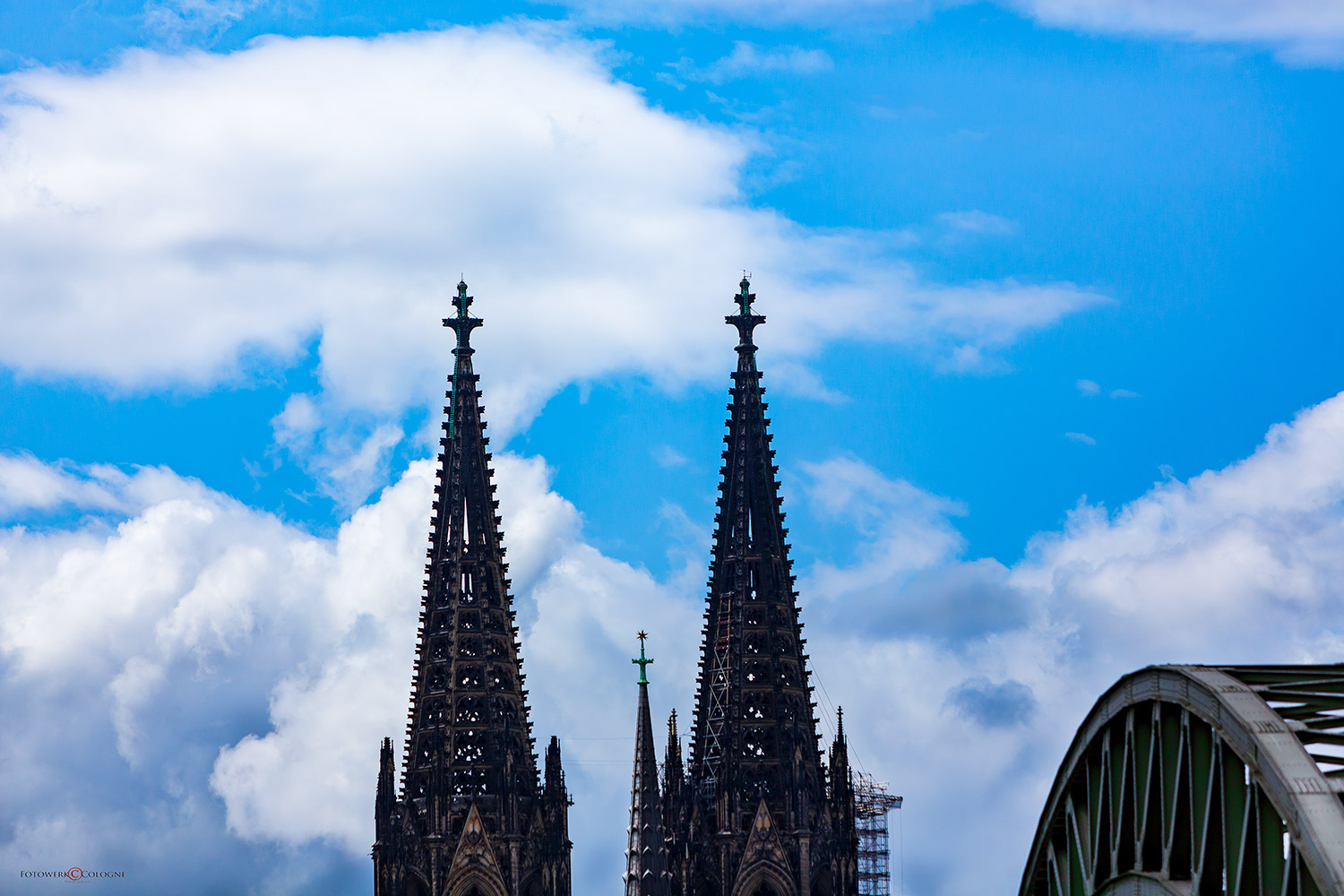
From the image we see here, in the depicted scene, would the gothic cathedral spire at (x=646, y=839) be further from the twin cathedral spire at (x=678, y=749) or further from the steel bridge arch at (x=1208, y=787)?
the steel bridge arch at (x=1208, y=787)

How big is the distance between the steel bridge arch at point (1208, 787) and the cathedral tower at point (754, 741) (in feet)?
222

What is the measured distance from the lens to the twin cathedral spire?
431 ft

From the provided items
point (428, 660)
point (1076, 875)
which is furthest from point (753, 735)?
point (1076, 875)

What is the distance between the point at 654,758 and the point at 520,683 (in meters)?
12.8

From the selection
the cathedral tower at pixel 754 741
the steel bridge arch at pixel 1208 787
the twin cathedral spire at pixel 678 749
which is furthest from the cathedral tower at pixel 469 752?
the steel bridge arch at pixel 1208 787

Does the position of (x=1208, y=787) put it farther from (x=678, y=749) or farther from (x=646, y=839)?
(x=678, y=749)

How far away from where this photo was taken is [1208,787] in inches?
2023

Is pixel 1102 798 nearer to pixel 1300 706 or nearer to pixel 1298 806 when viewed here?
pixel 1300 706

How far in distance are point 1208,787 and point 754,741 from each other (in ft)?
269

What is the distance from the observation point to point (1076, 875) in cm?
6488

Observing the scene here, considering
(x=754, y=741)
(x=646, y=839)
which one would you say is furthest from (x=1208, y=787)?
(x=754, y=741)

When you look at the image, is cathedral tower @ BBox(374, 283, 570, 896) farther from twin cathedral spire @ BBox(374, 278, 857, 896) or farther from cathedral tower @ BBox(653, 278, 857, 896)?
cathedral tower @ BBox(653, 278, 857, 896)

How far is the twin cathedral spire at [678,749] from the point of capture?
13125 cm

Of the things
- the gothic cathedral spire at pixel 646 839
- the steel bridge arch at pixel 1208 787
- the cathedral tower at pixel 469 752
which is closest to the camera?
the steel bridge arch at pixel 1208 787
